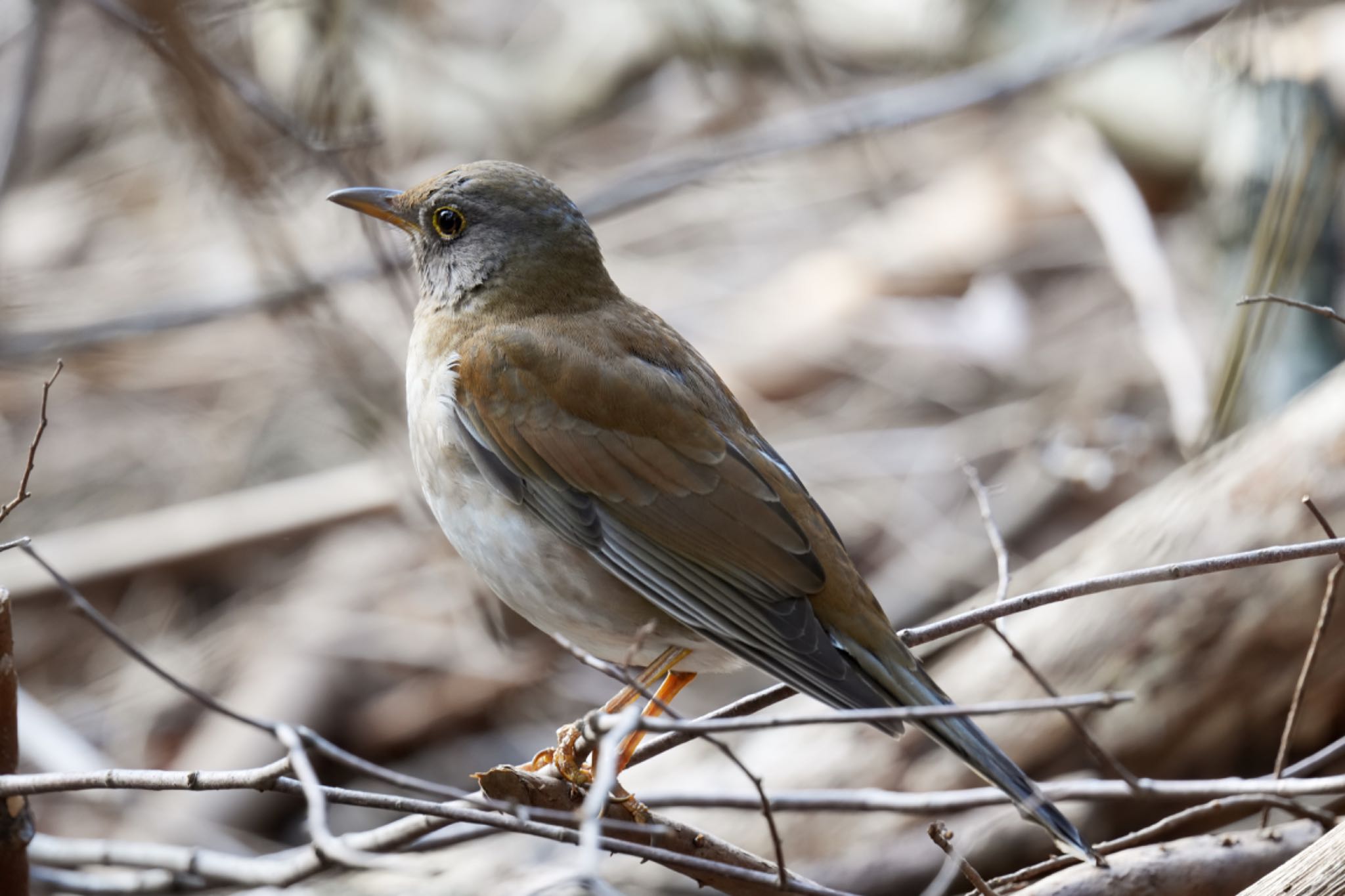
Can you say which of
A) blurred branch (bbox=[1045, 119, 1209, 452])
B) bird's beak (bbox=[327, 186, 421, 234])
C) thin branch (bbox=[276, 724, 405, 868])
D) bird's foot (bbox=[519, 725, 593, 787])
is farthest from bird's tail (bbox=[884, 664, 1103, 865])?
blurred branch (bbox=[1045, 119, 1209, 452])

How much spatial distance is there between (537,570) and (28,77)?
287cm

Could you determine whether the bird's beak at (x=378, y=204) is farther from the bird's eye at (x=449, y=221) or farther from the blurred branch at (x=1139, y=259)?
the blurred branch at (x=1139, y=259)

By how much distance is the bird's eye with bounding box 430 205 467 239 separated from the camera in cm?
403

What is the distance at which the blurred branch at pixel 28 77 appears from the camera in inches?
172

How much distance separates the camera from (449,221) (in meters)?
4.05

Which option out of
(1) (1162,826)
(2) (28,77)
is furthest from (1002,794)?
(2) (28,77)

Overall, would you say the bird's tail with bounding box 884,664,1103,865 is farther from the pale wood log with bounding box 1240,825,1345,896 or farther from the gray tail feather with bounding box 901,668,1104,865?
the pale wood log with bounding box 1240,825,1345,896

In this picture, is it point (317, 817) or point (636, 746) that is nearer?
point (317, 817)

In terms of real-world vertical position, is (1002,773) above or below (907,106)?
below

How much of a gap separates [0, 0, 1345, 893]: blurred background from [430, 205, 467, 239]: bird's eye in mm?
218

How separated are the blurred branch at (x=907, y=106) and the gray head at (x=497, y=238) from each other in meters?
2.18

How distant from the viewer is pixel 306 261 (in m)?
7.76

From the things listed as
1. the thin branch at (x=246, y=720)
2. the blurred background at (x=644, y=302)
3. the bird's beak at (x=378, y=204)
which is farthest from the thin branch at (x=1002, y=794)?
the bird's beak at (x=378, y=204)

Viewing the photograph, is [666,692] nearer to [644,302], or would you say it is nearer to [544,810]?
[544,810]
